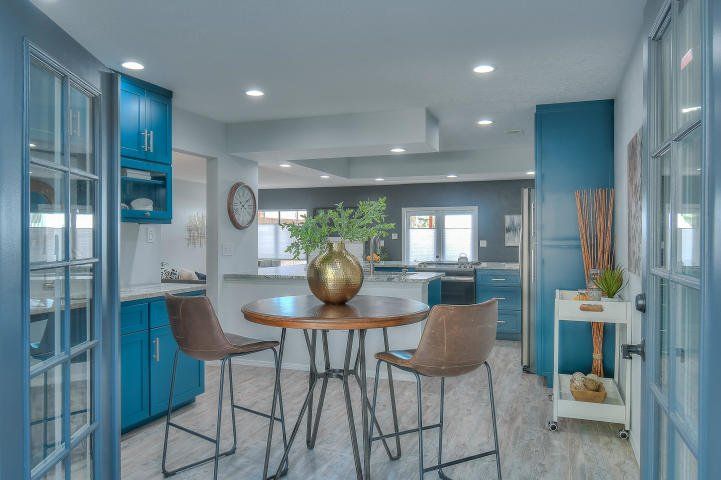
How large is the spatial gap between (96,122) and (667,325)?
1.69m

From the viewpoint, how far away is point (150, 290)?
3617 mm

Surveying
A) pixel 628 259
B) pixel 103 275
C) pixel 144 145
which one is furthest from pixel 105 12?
pixel 628 259

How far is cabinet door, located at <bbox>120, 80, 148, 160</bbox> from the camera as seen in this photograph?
3654mm

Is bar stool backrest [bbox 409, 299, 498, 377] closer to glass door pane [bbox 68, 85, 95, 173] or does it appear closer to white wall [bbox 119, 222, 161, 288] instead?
glass door pane [bbox 68, 85, 95, 173]

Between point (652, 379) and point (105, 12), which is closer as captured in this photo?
point (652, 379)

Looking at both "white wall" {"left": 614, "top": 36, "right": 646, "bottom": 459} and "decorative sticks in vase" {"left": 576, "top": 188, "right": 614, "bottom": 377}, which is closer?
"white wall" {"left": 614, "top": 36, "right": 646, "bottom": 459}

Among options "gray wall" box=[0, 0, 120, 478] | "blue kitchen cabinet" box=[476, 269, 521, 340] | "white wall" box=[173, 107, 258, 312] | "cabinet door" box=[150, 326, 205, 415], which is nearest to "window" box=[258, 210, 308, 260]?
"blue kitchen cabinet" box=[476, 269, 521, 340]

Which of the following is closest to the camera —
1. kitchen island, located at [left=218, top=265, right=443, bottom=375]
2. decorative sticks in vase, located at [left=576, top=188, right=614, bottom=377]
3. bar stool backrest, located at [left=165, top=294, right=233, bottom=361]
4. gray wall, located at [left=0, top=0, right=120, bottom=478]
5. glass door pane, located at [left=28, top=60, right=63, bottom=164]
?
gray wall, located at [left=0, top=0, right=120, bottom=478]

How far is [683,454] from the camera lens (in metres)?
1.23

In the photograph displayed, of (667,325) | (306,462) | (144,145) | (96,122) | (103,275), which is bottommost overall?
(306,462)

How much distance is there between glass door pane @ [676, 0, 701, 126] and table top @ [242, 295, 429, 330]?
4.54 ft

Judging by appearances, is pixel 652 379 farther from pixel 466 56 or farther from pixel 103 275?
pixel 466 56

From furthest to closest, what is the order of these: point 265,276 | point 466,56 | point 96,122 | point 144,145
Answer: point 265,276 → point 144,145 → point 466,56 → point 96,122

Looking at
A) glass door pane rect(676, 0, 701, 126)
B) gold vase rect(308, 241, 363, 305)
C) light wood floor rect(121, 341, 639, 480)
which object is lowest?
light wood floor rect(121, 341, 639, 480)
